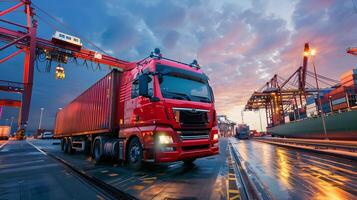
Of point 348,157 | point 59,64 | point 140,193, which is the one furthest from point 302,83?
point 140,193

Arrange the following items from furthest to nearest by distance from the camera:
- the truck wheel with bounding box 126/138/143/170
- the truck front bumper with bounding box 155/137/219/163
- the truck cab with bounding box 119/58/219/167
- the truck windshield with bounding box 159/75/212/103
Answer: the truck wheel with bounding box 126/138/143/170 → the truck windshield with bounding box 159/75/212/103 → the truck cab with bounding box 119/58/219/167 → the truck front bumper with bounding box 155/137/219/163

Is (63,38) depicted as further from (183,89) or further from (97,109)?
(183,89)

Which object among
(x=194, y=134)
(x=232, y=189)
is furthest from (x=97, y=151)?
(x=232, y=189)

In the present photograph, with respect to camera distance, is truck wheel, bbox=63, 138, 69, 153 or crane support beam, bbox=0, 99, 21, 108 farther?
crane support beam, bbox=0, 99, 21, 108

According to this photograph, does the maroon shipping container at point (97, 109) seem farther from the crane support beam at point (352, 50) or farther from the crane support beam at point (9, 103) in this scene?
the crane support beam at point (352, 50)

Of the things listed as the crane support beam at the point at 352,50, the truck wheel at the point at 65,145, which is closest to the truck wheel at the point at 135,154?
the truck wheel at the point at 65,145

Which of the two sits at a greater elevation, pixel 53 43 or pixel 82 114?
pixel 53 43

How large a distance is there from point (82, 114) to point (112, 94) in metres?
4.77

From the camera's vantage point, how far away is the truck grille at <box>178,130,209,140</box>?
605cm

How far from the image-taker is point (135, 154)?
671 centimetres

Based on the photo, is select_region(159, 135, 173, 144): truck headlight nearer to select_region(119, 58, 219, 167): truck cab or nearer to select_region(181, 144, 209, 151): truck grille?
select_region(119, 58, 219, 167): truck cab

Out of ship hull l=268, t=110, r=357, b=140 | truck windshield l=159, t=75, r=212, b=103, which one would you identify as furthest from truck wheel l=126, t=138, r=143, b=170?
ship hull l=268, t=110, r=357, b=140

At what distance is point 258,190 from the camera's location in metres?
4.23

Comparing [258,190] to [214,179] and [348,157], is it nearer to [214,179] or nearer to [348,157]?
[214,179]
